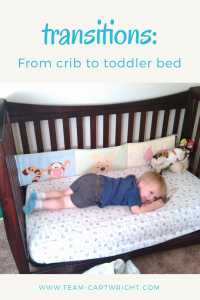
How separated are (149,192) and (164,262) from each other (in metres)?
0.43

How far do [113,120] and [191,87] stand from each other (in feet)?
2.14

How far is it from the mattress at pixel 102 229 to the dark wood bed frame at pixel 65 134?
0.24ft

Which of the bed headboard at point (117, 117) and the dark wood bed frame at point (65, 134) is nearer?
the dark wood bed frame at point (65, 134)

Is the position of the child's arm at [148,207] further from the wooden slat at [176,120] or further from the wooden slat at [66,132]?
the wooden slat at [176,120]

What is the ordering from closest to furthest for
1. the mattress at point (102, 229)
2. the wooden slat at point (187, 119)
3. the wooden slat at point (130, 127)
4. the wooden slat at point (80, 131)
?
the mattress at point (102, 229)
the wooden slat at point (80, 131)
the wooden slat at point (130, 127)
the wooden slat at point (187, 119)

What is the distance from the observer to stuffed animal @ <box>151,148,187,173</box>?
175 cm

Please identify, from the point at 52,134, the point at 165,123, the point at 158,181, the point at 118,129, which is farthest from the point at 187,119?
the point at 52,134

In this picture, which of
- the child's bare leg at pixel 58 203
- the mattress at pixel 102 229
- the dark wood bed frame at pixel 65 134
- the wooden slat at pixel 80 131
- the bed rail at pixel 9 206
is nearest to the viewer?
the bed rail at pixel 9 206

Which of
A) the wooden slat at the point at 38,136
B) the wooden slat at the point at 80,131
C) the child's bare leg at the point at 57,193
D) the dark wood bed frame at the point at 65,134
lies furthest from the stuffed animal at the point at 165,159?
the wooden slat at the point at 38,136

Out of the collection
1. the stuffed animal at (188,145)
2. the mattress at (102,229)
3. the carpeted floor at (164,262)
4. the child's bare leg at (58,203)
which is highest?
the stuffed animal at (188,145)

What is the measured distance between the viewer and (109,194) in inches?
57.7

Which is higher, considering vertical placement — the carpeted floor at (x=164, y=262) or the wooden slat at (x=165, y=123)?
the wooden slat at (x=165, y=123)

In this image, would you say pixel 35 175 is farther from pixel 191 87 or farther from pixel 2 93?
pixel 191 87

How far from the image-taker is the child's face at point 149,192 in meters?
1.45
